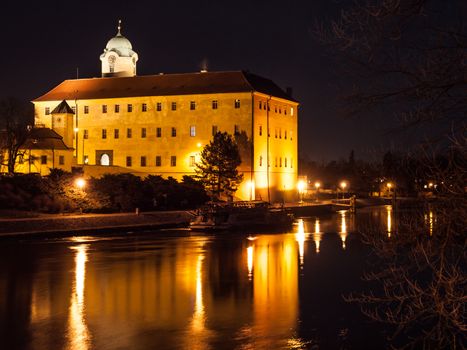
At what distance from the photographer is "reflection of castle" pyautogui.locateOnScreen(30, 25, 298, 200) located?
243ft

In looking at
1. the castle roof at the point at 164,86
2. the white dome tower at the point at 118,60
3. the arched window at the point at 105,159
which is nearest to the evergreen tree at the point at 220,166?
the castle roof at the point at 164,86

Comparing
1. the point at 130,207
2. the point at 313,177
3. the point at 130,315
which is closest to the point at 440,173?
the point at 130,315

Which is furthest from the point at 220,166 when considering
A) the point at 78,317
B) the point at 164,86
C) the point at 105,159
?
the point at 78,317

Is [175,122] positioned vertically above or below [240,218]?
above

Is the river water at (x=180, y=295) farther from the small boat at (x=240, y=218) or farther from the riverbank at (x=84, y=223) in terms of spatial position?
the small boat at (x=240, y=218)

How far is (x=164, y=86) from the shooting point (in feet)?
259

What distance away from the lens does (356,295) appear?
20.9 m

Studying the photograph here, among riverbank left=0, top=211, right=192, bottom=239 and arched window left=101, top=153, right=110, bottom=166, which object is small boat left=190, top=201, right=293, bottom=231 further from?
arched window left=101, top=153, right=110, bottom=166

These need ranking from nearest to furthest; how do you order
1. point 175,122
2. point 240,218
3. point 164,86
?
point 240,218, point 175,122, point 164,86

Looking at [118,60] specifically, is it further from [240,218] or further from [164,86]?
[240,218]

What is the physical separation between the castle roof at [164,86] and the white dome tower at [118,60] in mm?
3514

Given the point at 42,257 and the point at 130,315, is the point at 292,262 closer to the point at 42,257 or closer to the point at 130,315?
the point at 42,257

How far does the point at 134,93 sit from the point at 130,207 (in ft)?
95.8

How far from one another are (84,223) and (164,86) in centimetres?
3776
